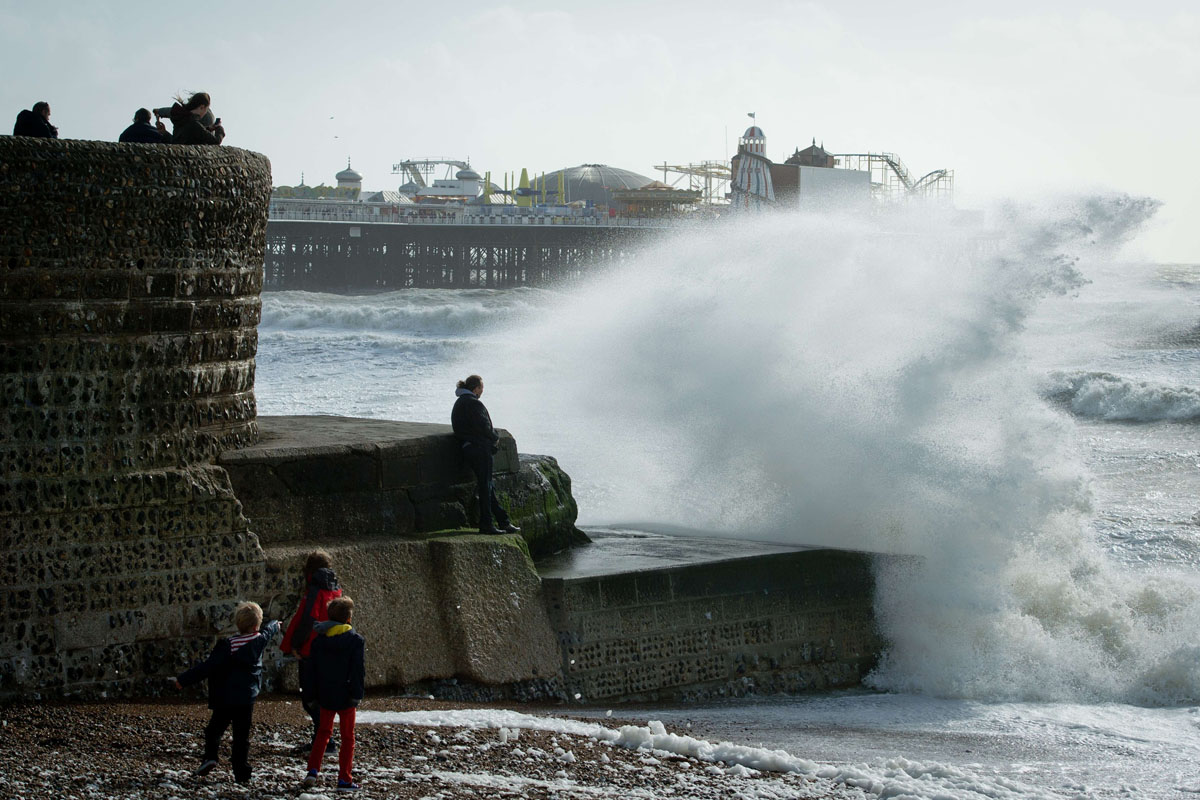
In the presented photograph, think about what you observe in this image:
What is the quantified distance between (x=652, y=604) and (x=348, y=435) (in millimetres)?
1875

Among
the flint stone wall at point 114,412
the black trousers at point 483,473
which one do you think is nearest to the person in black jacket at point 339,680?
the flint stone wall at point 114,412

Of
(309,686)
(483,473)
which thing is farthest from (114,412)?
(483,473)

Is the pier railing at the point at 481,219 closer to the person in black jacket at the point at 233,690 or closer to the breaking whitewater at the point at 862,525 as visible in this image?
the breaking whitewater at the point at 862,525

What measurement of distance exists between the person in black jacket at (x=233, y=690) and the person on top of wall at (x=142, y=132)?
105 inches

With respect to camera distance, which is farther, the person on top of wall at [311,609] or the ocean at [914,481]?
the ocean at [914,481]

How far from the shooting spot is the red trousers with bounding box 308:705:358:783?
4.84 meters

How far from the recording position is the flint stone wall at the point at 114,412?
18.7 ft

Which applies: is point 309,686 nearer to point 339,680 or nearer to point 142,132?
point 339,680

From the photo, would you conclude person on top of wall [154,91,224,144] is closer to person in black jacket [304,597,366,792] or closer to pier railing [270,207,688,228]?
person in black jacket [304,597,366,792]

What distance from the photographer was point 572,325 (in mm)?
17906

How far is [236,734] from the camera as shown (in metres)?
4.84

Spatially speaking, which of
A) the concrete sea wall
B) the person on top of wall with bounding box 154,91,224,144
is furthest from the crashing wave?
the person on top of wall with bounding box 154,91,224,144

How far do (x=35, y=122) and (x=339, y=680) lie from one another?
3113 millimetres

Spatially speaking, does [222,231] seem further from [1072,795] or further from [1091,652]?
[1091,652]
